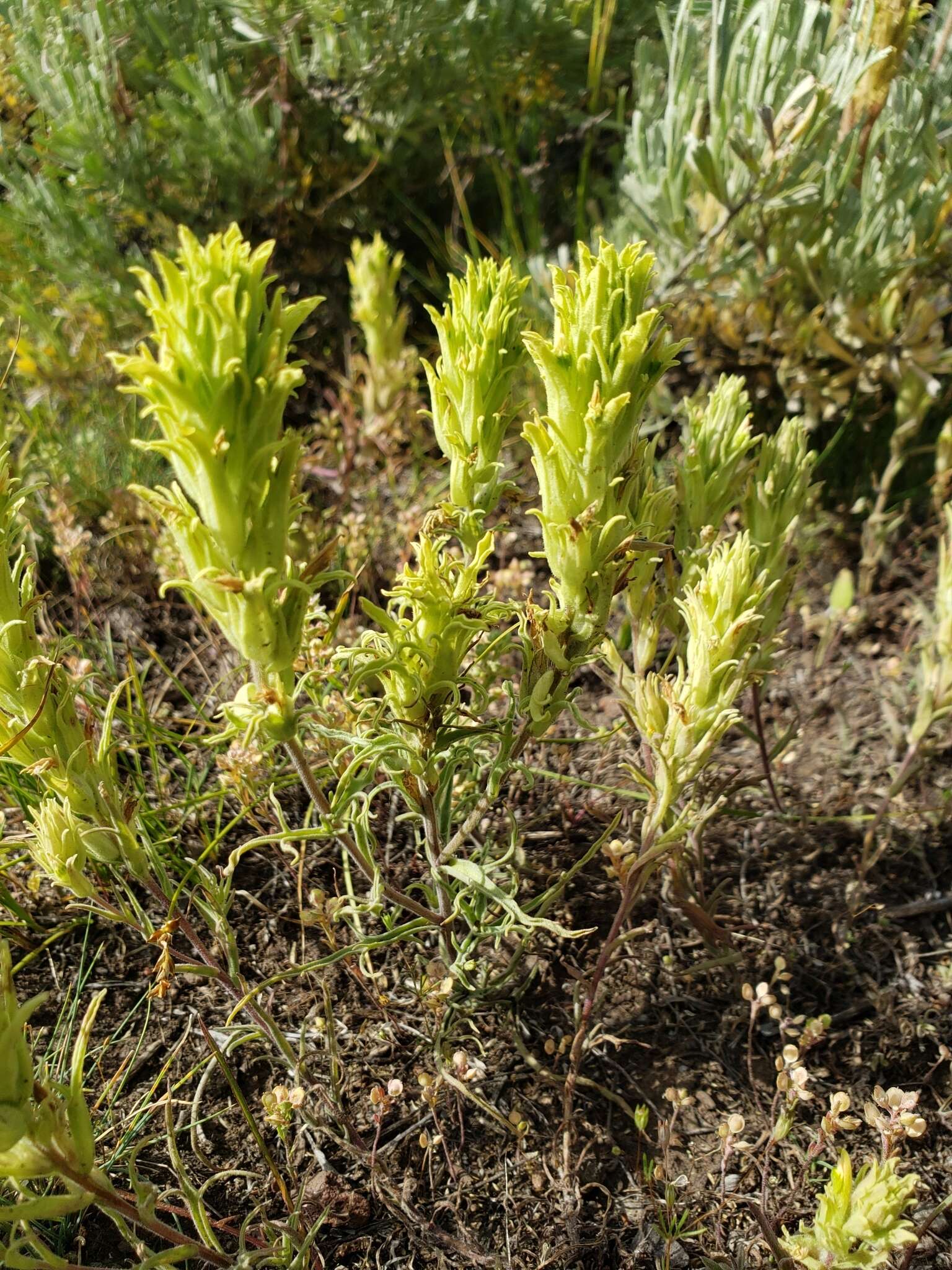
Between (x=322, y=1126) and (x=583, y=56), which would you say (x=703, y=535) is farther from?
(x=583, y=56)

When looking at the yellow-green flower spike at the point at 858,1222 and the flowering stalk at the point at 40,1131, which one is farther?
the yellow-green flower spike at the point at 858,1222

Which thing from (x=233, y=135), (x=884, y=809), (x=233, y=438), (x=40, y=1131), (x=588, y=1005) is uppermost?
(x=233, y=135)

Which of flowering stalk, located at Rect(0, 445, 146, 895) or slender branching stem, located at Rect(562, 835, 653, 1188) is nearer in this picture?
flowering stalk, located at Rect(0, 445, 146, 895)

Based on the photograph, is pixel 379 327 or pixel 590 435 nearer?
pixel 590 435

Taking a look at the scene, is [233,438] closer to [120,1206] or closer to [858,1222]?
[120,1206]

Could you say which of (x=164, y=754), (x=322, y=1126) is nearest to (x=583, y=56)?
(x=164, y=754)

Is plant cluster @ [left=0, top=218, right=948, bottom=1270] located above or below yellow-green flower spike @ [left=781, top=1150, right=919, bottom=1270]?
above

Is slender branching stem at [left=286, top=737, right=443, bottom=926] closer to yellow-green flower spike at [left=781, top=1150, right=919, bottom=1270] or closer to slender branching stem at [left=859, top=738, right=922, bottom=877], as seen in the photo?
yellow-green flower spike at [left=781, top=1150, right=919, bottom=1270]

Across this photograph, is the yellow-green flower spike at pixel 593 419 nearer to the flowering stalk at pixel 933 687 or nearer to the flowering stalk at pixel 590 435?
the flowering stalk at pixel 590 435

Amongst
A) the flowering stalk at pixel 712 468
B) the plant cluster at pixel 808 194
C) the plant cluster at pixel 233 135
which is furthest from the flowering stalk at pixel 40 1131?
the plant cluster at pixel 808 194

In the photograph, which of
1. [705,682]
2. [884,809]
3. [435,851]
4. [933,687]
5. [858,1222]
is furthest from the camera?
[884,809]

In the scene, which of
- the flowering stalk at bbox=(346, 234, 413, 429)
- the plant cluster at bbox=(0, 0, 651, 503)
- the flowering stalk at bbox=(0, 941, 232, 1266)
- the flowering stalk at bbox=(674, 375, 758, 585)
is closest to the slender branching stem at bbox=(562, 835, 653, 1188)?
the flowering stalk at bbox=(674, 375, 758, 585)

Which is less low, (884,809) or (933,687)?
(933,687)

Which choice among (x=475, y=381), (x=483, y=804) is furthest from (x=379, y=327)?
(x=483, y=804)
